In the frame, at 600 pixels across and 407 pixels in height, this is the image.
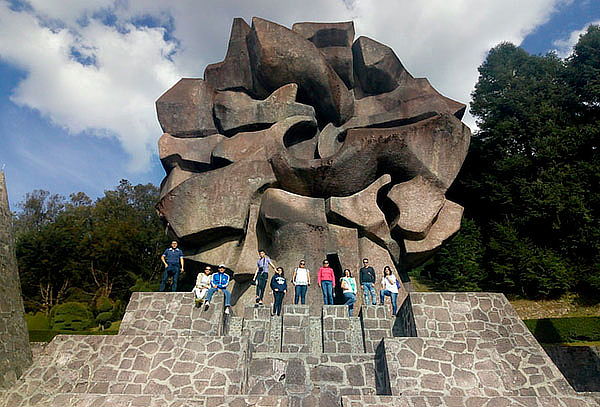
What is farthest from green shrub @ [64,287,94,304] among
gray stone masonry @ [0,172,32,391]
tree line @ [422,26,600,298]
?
gray stone masonry @ [0,172,32,391]

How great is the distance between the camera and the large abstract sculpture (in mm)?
13023

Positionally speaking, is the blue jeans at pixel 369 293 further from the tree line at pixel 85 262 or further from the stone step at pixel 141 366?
the tree line at pixel 85 262

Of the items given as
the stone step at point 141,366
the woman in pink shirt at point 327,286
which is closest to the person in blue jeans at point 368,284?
the woman in pink shirt at point 327,286

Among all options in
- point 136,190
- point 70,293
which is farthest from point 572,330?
point 136,190

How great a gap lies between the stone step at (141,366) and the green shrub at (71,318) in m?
15.0

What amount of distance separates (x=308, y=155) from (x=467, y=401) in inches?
404

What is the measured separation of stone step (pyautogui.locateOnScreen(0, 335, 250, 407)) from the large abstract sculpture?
16.0 feet

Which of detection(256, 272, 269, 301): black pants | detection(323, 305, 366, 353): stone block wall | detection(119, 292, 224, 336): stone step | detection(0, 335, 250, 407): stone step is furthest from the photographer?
detection(256, 272, 269, 301): black pants

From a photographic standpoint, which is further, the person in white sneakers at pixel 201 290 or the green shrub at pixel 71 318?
the green shrub at pixel 71 318

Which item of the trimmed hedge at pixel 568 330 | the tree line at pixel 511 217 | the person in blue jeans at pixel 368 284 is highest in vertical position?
the tree line at pixel 511 217

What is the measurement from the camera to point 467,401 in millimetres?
5906

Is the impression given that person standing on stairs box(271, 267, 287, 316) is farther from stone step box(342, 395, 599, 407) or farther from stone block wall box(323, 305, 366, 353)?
stone step box(342, 395, 599, 407)

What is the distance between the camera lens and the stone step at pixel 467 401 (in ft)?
18.8

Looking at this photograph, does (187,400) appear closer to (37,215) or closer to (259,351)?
(259,351)
